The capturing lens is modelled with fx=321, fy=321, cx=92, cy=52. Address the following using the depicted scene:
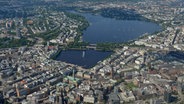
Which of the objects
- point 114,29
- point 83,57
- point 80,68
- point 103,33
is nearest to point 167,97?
point 80,68

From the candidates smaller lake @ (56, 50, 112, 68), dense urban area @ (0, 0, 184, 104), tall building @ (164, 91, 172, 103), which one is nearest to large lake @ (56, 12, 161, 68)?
smaller lake @ (56, 50, 112, 68)

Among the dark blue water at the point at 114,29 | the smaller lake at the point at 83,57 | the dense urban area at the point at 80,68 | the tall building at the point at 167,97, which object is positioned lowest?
the dark blue water at the point at 114,29

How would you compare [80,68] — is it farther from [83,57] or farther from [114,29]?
[114,29]

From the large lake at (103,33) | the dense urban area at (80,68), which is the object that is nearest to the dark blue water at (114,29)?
the large lake at (103,33)

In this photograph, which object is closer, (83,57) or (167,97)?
(167,97)

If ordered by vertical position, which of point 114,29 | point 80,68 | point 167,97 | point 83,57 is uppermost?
point 167,97

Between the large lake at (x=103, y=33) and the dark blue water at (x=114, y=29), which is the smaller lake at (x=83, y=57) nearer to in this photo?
the large lake at (x=103, y=33)

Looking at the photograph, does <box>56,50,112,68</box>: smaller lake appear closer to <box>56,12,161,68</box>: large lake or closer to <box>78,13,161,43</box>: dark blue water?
<box>56,12,161,68</box>: large lake

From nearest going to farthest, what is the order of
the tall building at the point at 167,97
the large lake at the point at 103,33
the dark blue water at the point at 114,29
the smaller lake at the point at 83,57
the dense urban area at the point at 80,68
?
the tall building at the point at 167,97
the dense urban area at the point at 80,68
the smaller lake at the point at 83,57
the large lake at the point at 103,33
the dark blue water at the point at 114,29
